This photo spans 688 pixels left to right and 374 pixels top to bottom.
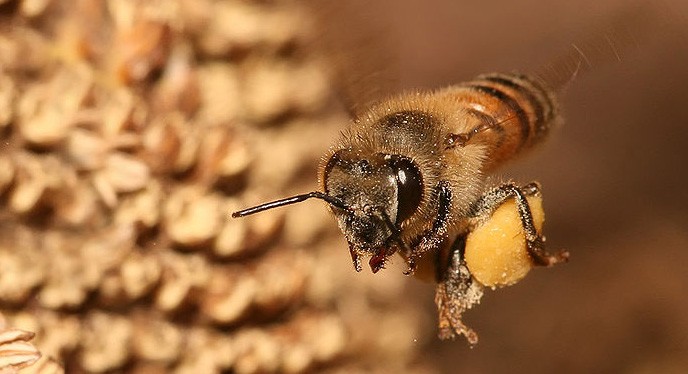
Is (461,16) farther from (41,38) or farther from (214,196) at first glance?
(41,38)

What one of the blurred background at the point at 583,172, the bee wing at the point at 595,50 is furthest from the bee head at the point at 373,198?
the blurred background at the point at 583,172

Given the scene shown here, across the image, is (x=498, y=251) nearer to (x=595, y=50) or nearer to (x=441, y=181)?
(x=441, y=181)

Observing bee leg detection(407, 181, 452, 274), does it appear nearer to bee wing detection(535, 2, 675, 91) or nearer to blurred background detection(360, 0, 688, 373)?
bee wing detection(535, 2, 675, 91)

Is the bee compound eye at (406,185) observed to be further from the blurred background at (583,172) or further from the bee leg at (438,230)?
the blurred background at (583,172)

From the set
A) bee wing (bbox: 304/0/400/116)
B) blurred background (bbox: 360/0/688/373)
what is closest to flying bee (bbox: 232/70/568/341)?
bee wing (bbox: 304/0/400/116)

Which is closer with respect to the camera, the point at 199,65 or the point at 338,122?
the point at 199,65

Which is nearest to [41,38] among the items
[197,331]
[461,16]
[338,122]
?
[197,331]

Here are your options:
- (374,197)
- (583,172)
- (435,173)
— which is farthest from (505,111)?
(583,172)

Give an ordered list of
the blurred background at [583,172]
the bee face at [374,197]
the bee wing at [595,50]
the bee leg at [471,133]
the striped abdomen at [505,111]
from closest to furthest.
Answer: the bee face at [374,197]
the bee leg at [471,133]
the striped abdomen at [505,111]
the bee wing at [595,50]
the blurred background at [583,172]
